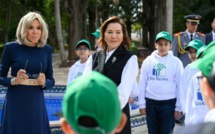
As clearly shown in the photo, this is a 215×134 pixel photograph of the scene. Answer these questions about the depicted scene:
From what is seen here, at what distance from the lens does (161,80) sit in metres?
5.62

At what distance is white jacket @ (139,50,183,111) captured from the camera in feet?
18.3

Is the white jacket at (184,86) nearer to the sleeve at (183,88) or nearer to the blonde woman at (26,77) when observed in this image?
the sleeve at (183,88)

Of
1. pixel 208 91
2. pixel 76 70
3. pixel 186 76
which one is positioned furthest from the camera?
pixel 76 70

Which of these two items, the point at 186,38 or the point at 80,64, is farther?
the point at 186,38

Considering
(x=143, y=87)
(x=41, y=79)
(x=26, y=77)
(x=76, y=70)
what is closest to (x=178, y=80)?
(x=143, y=87)

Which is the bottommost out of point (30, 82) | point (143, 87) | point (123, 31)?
point (143, 87)

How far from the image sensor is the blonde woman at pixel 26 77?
4312 mm

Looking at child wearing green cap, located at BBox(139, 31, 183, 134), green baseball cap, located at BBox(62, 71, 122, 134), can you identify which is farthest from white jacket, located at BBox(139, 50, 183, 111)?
green baseball cap, located at BBox(62, 71, 122, 134)

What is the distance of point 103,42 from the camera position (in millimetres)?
4148

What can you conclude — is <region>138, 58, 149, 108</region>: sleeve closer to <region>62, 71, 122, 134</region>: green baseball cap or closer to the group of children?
the group of children

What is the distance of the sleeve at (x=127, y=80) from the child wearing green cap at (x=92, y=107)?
2108 mm

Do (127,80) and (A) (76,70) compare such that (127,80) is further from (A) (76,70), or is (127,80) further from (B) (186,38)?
(B) (186,38)

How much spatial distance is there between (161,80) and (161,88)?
0.11 metres

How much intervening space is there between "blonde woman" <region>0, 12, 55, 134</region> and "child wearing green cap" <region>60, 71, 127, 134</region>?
2.64 metres
